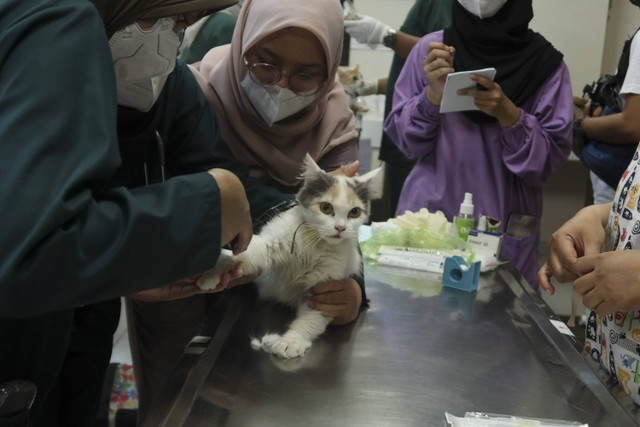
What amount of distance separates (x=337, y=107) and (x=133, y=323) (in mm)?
952

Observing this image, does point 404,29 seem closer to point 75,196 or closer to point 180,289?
point 180,289

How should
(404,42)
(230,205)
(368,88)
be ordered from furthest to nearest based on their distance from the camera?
1. (368,88)
2. (404,42)
3. (230,205)

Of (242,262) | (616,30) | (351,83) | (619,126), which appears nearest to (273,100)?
(242,262)

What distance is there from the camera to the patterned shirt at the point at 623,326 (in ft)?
3.91

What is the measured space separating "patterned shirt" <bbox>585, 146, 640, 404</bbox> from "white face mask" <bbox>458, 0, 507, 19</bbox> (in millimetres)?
1083

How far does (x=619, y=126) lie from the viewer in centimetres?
222

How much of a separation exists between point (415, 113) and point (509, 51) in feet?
1.51

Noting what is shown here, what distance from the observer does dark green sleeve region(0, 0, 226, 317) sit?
0.65 metres

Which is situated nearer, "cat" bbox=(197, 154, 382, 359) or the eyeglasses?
"cat" bbox=(197, 154, 382, 359)

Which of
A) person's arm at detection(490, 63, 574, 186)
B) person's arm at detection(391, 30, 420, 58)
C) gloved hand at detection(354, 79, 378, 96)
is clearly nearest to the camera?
person's arm at detection(490, 63, 574, 186)

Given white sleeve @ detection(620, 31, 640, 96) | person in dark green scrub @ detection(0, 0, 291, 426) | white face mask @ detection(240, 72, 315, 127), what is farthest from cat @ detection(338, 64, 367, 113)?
person in dark green scrub @ detection(0, 0, 291, 426)

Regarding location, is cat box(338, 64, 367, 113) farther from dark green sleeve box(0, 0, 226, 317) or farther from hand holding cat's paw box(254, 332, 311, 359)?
dark green sleeve box(0, 0, 226, 317)

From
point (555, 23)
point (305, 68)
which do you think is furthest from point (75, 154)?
point (555, 23)

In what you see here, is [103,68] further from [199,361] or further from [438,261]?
[438,261]
